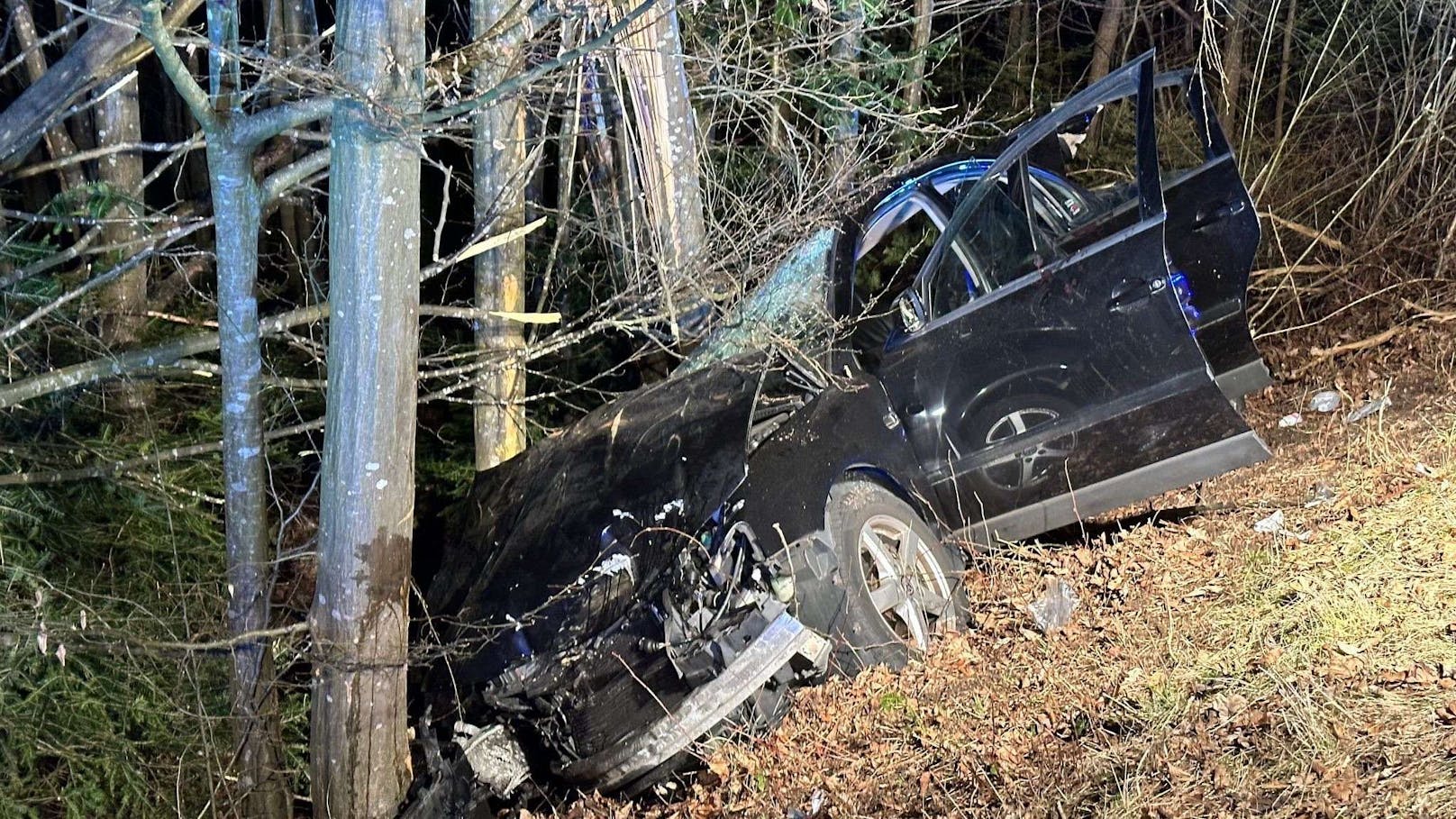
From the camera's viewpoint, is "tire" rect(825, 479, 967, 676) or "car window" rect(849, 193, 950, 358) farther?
"car window" rect(849, 193, 950, 358)

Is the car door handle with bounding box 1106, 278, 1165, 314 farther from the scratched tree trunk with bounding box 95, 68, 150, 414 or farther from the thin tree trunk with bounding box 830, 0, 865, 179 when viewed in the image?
the scratched tree trunk with bounding box 95, 68, 150, 414

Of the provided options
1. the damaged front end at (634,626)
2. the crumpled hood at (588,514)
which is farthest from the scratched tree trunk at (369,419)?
the crumpled hood at (588,514)

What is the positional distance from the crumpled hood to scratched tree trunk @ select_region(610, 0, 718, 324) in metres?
1.83

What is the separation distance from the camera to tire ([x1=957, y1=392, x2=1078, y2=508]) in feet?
17.0

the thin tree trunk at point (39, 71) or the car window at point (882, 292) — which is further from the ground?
the thin tree trunk at point (39, 71)

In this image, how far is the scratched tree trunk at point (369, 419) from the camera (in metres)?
→ 4.28

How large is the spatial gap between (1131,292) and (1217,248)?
147 centimetres

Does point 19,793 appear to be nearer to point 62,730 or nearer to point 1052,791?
point 62,730

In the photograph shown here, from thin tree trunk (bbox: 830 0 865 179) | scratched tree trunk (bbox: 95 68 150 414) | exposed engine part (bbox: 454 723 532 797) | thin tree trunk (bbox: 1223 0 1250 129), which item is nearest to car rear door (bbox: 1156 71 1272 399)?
thin tree trunk (bbox: 830 0 865 179)

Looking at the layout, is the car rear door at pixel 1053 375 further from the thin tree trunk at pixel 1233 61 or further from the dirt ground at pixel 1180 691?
the thin tree trunk at pixel 1233 61

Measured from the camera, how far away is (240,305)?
505cm

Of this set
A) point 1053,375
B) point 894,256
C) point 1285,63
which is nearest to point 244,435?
point 1053,375

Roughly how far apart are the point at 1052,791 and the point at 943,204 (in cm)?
299

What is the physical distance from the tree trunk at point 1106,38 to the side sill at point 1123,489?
830 centimetres
